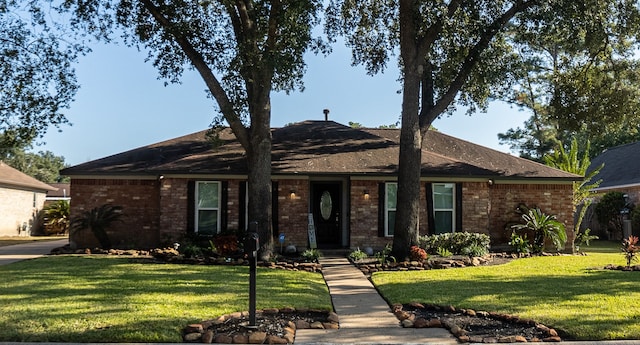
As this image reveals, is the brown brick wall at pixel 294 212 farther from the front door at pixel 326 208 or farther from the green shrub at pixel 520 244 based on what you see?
the green shrub at pixel 520 244

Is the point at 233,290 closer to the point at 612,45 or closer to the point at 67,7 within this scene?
the point at 67,7

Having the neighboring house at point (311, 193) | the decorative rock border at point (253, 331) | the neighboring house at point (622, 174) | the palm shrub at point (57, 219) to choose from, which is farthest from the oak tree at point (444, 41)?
the palm shrub at point (57, 219)

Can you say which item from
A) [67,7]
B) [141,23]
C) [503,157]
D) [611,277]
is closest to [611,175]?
[503,157]

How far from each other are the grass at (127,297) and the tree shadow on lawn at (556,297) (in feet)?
6.28

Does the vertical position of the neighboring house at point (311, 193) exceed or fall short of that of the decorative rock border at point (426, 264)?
it exceeds it

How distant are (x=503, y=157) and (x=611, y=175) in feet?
41.7

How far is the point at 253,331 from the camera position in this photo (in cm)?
602

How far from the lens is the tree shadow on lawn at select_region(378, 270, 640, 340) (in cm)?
625

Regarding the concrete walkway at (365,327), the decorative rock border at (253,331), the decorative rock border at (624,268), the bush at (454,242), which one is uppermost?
the bush at (454,242)

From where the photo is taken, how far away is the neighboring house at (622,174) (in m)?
25.1

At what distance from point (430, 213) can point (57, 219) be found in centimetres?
2032

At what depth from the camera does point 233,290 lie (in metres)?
8.55

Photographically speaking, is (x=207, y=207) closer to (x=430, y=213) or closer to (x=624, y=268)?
(x=430, y=213)

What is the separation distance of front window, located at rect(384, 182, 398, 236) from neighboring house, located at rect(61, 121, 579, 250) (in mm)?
31
